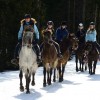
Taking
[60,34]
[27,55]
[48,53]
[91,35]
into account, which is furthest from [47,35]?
[91,35]

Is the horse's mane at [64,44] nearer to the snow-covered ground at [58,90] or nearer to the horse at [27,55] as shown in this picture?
the snow-covered ground at [58,90]

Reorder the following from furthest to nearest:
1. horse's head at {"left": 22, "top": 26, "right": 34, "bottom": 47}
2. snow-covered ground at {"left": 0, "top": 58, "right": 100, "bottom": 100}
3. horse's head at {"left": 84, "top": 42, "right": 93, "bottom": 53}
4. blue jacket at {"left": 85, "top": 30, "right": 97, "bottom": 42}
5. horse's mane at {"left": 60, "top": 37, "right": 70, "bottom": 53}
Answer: horse's head at {"left": 84, "top": 42, "right": 93, "bottom": 53}, blue jacket at {"left": 85, "top": 30, "right": 97, "bottom": 42}, horse's mane at {"left": 60, "top": 37, "right": 70, "bottom": 53}, horse's head at {"left": 22, "top": 26, "right": 34, "bottom": 47}, snow-covered ground at {"left": 0, "top": 58, "right": 100, "bottom": 100}

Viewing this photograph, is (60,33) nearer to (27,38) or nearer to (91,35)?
(91,35)

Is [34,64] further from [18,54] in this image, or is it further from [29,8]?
[29,8]

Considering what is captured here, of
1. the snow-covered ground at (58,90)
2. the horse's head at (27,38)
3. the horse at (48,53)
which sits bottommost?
the snow-covered ground at (58,90)

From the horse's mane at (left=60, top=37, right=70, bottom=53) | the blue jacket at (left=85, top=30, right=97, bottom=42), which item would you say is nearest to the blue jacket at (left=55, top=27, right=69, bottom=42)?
the horse's mane at (left=60, top=37, right=70, bottom=53)

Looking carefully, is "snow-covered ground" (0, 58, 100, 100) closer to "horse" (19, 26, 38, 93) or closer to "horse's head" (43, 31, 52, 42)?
"horse" (19, 26, 38, 93)

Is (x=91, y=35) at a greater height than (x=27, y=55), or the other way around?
(x=91, y=35)

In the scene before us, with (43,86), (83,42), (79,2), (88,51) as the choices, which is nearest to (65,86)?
(43,86)

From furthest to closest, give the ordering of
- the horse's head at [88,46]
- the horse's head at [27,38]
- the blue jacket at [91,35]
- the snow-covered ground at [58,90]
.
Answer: the horse's head at [88,46]
the blue jacket at [91,35]
the horse's head at [27,38]
the snow-covered ground at [58,90]

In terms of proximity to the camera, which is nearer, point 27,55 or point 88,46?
point 27,55

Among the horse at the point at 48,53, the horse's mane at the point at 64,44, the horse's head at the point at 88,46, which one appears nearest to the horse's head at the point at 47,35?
the horse at the point at 48,53

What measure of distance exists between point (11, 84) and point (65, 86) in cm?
236

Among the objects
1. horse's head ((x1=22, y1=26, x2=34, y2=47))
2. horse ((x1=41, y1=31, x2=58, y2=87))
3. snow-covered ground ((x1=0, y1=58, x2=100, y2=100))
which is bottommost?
snow-covered ground ((x1=0, y1=58, x2=100, y2=100))
